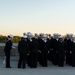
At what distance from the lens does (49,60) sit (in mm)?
20344

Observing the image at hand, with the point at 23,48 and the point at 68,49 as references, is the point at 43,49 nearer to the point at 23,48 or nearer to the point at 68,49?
the point at 68,49

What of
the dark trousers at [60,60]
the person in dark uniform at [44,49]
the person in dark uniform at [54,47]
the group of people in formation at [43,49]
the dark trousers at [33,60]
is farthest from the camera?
the person in dark uniform at [54,47]

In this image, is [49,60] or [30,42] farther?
[49,60]

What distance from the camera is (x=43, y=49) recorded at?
18.3 meters

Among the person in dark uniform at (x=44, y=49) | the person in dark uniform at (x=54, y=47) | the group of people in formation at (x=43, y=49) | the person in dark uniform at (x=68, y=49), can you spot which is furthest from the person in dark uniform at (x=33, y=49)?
the person in dark uniform at (x=68, y=49)

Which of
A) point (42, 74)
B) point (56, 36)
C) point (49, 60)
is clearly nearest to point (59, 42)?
point (56, 36)

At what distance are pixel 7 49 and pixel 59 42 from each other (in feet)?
9.72

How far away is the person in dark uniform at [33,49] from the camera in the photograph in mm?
17575

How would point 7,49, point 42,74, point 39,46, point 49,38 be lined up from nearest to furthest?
point 42,74 → point 7,49 → point 39,46 → point 49,38

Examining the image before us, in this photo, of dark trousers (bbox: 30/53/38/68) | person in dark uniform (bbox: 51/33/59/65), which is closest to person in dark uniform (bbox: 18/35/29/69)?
dark trousers (bbox: 30/53/38/68)

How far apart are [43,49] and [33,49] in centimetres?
85

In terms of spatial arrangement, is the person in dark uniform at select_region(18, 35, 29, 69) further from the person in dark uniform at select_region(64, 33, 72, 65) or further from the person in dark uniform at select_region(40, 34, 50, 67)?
the person in dark uniform at select_region(64, 33, 72, 65)

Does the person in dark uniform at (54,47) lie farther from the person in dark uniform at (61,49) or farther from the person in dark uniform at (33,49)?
the person in dark uniform at (33,49)

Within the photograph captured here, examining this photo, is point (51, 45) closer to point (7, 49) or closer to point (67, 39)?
point (67, 39)
